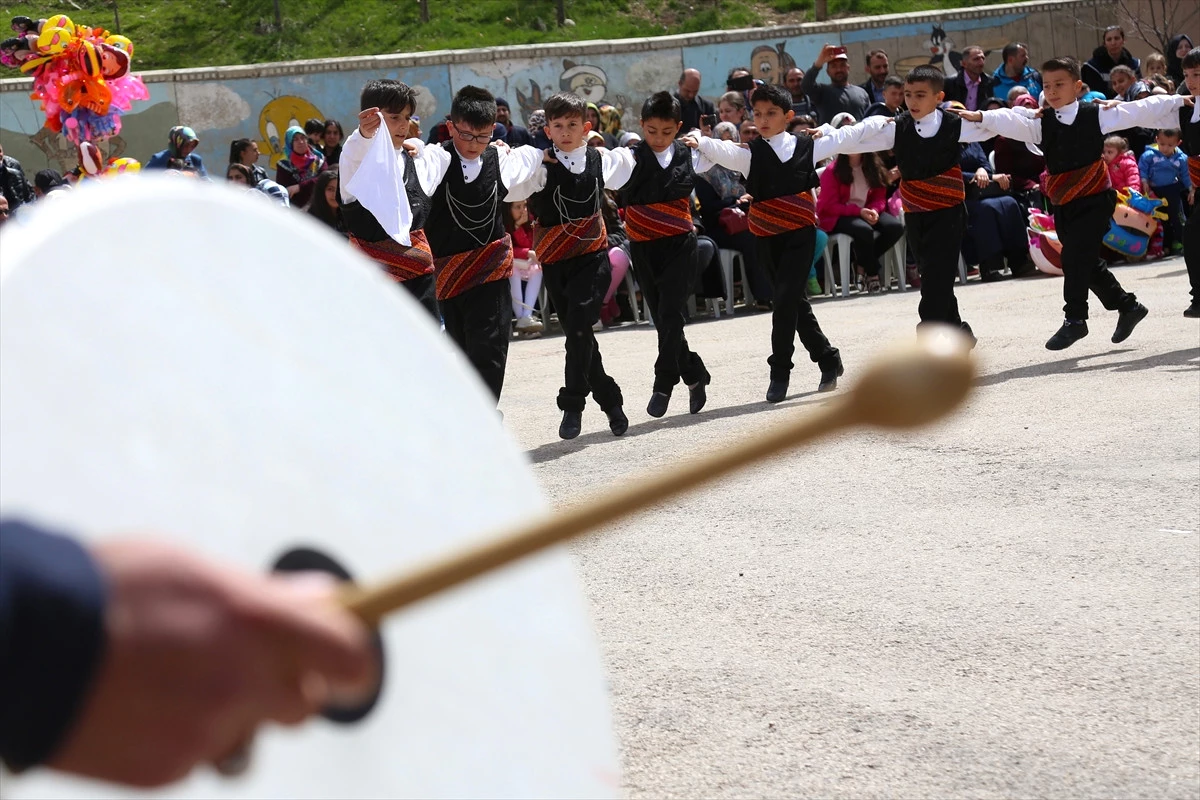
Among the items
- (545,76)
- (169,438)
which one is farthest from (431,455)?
(545,76)

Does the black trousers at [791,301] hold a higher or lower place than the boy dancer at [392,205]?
lower

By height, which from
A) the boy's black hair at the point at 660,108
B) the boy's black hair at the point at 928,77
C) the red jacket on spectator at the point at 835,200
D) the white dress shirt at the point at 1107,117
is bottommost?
the red jacket on spectator at the point at 835,200

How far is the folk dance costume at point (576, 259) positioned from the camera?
6230mm

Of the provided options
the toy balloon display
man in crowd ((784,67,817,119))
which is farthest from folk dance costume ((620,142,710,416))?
man in crowd ((784,67,817,119))

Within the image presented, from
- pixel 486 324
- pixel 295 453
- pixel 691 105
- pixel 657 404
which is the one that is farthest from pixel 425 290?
pixel 691 105

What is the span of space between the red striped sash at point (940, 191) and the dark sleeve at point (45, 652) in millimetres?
6811

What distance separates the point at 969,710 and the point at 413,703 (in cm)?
176

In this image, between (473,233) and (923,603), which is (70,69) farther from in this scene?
(923,603)

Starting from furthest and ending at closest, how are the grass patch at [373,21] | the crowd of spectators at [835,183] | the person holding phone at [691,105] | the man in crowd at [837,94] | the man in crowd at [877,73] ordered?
1. the grass patch at [373,21]
2. the man in crowd at [877,73]
3. the man in crowd at [837,94]
4. the person holding phone at [691,105]
5. the crowd of spectators at [835,183]

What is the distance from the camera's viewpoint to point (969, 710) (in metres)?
2.77

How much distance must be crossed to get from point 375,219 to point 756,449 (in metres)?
5.31

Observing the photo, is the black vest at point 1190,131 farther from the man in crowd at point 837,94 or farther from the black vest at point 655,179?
the man in crowd at point 837,94

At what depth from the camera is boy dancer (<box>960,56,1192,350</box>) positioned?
7223mm

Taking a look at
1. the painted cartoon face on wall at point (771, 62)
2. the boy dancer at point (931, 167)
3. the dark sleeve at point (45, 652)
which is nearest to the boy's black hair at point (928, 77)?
the boy dancer at point (931, 167)
